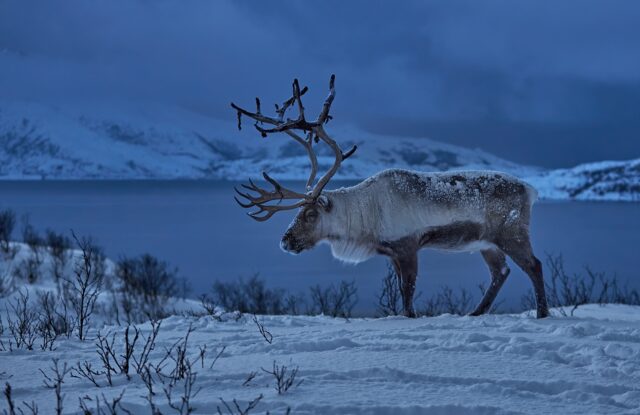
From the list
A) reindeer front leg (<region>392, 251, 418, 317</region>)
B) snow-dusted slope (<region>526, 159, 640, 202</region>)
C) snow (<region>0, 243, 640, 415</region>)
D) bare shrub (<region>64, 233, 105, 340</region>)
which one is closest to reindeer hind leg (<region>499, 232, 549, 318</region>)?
reindeer front leg (<region>392, 251, 418, 317</region>)

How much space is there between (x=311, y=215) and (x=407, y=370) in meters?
3.68

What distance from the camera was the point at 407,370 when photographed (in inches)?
165

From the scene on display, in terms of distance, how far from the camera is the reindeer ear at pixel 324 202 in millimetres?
7610

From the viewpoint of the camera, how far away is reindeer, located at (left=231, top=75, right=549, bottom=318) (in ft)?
24.4

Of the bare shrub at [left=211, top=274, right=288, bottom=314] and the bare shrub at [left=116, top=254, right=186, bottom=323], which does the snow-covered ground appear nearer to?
the bare shrub at [left=211, top=274, right=288, bottom=314]

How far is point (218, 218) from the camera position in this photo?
89.2 m

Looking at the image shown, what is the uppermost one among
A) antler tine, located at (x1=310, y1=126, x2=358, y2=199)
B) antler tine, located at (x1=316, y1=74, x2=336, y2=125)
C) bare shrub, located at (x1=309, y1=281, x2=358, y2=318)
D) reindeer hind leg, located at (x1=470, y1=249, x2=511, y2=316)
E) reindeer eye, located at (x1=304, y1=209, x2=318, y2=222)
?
antler tine, located at (x1=316, y1=74, x2=336, y2=125)

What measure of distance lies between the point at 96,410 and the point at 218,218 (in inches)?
3410

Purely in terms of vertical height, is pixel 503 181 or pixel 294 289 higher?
pixel 503 181

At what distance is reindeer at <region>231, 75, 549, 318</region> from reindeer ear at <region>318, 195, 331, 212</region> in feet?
0.04

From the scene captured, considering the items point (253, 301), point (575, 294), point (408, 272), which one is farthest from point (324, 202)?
point (253, 301)

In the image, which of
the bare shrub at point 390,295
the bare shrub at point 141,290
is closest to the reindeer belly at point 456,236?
the bare shrub at point 390,295

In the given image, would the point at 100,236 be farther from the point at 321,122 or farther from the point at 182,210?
the point at 321,122

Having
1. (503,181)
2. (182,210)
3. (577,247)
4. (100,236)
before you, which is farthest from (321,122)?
(182,210)
